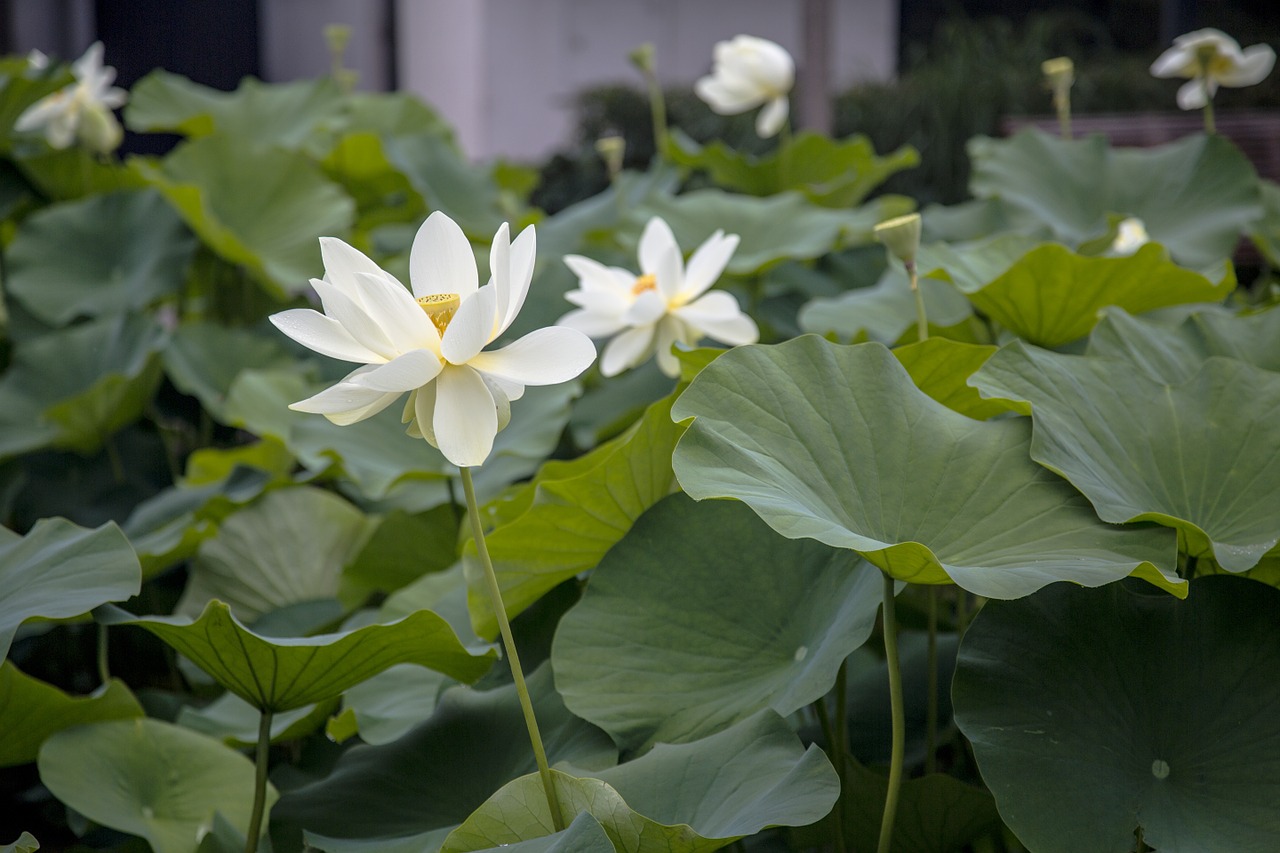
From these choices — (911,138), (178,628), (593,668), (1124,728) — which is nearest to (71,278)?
(178,628)

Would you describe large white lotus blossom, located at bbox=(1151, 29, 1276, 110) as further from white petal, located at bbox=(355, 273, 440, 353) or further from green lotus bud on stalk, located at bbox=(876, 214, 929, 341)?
white petal, located at bbox=(355, 273, 440, 353)

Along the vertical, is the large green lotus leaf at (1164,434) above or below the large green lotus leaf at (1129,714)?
above

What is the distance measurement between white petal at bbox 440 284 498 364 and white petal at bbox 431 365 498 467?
14 millimetres

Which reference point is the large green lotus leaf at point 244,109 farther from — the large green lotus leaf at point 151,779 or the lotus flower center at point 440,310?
the lotus flower center at point 440,310

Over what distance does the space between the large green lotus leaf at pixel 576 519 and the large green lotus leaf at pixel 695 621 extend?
28 mm

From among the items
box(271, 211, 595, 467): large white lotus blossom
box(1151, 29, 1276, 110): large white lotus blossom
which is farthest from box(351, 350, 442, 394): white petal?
box(1151, 29, 1276, 110): large white lotus blossom

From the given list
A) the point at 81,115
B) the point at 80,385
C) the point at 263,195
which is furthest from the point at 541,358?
the point at 81,115

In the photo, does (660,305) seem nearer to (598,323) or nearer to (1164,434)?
(598,323)

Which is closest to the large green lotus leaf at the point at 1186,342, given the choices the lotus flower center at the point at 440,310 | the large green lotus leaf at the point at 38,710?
the lotus flower center at the point at 440,310

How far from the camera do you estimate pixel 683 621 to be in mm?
762

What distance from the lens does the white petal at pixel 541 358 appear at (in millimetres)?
618

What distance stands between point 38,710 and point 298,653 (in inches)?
12.8

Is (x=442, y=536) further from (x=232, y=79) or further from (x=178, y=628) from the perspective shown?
(x=232, y=79)

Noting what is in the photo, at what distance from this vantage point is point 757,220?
1627mm
